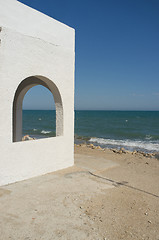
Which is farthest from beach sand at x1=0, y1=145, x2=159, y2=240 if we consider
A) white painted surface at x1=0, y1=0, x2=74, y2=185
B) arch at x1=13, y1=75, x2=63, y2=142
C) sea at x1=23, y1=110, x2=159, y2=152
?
sea at x1=23, y1=110, x2=159, y2=152

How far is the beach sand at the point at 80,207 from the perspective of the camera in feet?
12.5

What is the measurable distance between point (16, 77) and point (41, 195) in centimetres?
327

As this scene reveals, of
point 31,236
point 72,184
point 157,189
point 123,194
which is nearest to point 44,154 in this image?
point 72,184

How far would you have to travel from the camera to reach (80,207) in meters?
4.76

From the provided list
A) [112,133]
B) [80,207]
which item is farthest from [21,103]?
[112,133]

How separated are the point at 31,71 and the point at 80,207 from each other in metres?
4.03

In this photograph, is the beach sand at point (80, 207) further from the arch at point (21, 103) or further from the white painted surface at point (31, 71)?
the arch at point (21, 103)

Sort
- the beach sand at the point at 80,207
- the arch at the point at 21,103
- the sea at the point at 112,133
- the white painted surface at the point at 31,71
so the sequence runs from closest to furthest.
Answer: the beach sand at the point at 80,207 < the white painted surface at the point at 31,71 < the arch at the point at 21,103 < the sea at the point at 112,133

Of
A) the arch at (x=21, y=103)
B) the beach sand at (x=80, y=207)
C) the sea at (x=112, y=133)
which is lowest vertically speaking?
the sea at (x=112, y=133)

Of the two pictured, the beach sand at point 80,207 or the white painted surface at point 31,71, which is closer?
the beach sand at point 80,207

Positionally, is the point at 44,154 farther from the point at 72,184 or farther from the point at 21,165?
the point at 72,184

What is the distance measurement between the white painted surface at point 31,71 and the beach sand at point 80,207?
1.52 ft

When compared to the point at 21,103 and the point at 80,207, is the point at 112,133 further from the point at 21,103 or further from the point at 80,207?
the point at 80,207

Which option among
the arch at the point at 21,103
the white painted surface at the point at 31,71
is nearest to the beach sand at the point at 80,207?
the white painted surface at the point at 31,71
